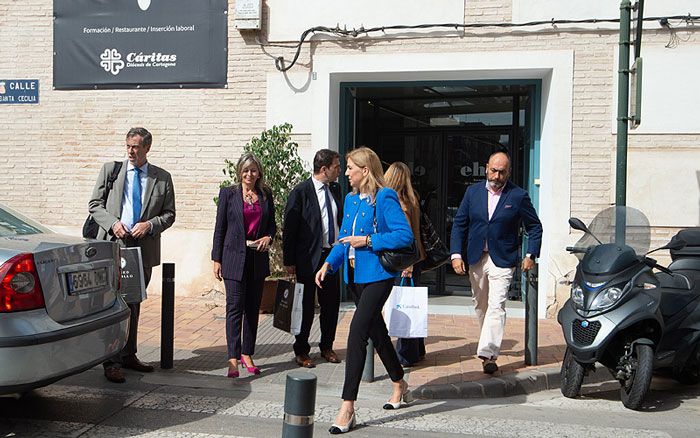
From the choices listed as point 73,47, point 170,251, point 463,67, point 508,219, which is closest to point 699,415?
point 508,219

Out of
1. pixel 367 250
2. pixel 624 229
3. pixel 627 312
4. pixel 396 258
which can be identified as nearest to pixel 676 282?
pixel 624 229

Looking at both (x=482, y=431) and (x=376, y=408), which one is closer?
(x=482, y=431)

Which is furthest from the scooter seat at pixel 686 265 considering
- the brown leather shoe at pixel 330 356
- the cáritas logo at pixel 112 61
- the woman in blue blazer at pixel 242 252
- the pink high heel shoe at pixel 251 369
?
the cáritas logo at pixel 112 61

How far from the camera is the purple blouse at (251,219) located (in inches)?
240

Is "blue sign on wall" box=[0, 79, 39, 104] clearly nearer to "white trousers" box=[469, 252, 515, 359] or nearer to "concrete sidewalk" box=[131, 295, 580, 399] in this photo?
"concrete sidewalk" box=[131, 295, 580, 399]

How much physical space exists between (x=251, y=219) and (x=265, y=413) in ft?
5.54

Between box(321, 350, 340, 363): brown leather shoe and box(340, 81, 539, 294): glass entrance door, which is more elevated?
box(340, 81, 539, 294): glass entrance door

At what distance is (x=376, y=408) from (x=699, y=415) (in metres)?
2.50

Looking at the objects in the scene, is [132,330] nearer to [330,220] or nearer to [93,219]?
[93,219]

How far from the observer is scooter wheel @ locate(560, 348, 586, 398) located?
5.70 m

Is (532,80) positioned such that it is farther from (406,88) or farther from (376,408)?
(376,408)

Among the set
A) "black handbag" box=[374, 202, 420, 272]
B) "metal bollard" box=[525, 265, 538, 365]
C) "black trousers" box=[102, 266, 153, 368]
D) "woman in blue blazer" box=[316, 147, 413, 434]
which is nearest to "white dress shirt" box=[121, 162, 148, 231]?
"black trousers" box=[102, 266, 153, 368]

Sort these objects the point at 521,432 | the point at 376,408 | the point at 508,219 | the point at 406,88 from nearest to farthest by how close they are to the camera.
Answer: the point at 521,432 < the point at 376,408 < the point at 508,219 < the point at 406,88

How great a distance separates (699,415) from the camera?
5492 mm
